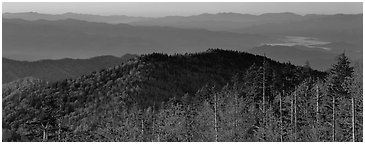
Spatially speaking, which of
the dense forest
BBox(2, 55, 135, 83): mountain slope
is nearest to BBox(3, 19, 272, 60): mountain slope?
BBox(2, 55, 135, 83): mountain slope

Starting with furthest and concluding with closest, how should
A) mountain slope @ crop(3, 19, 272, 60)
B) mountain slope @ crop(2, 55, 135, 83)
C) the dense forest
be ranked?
1. mountain slope @ crop(2, 55, 135, 83)
2. mountain slope @ crop(3, 19, 272, 60)
3. the dense forest

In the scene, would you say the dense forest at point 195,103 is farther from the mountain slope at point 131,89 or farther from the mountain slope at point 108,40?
the mountain slope at point 108,40

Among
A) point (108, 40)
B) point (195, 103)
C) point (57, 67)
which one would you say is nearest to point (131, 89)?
point (108, 40)

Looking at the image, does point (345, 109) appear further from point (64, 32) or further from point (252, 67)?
point (64, 32)

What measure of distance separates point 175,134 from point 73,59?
1334 cm

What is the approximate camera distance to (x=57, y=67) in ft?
164

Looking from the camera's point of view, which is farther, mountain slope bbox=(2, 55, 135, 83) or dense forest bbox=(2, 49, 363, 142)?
mountain slope bbox=(2, 55, 135, 83)

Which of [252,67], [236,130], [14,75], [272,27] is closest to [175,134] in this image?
[236,130]

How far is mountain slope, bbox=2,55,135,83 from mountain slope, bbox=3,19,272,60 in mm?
892

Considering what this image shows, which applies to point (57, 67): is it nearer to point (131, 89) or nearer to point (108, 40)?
point (108, 40)

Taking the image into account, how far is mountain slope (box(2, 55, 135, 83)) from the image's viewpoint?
47.9 metres

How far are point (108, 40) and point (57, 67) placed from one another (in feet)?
16.7

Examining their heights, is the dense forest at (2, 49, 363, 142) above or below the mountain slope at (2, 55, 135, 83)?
below

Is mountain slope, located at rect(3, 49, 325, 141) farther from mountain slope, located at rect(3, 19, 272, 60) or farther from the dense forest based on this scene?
mountain slope, located at rect(3, 19, 272, 60)
